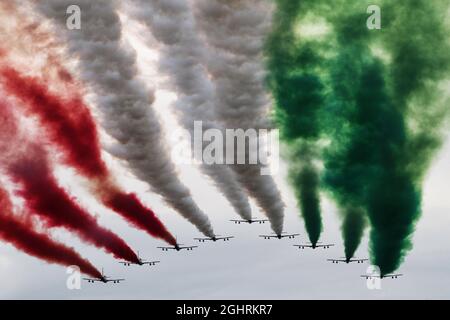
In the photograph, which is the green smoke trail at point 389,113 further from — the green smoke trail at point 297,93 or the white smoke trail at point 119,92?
the white smoke trail at point 119,92

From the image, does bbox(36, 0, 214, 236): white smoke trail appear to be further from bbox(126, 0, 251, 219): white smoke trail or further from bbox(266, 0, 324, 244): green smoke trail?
bbox(266, 0, 324, 244): green smoke trail

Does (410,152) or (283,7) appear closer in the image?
(283,7)

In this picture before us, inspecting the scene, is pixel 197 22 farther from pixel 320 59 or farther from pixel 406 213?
pixel 406 213

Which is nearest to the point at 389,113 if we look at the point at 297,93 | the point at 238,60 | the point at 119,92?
the point at 297,93

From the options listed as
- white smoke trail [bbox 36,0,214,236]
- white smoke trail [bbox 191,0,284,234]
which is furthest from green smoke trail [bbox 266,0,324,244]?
white smoke trail [bbox 36,0,214,236]

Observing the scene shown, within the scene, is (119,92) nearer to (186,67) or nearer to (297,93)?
(186,67)
